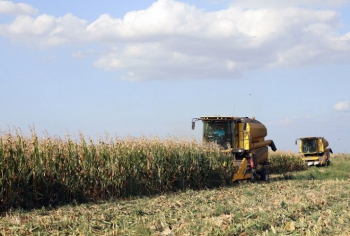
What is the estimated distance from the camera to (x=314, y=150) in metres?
34.8

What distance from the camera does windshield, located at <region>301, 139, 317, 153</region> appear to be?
114 feet

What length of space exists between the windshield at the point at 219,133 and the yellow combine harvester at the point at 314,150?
1580 cm

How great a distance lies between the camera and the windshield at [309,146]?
34844 millimetres

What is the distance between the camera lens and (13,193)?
11500 millimetres

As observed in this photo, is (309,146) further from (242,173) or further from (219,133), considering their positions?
→ (242,173)

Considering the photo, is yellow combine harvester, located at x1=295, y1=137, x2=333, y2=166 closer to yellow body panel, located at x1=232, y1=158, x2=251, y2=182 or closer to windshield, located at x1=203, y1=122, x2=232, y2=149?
windshield, located at x1=203, y1=122, x2=232, y2=149

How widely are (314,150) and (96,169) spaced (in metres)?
24.5

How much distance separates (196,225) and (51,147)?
638cm

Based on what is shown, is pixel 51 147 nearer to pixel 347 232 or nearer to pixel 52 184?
pixel 52 184

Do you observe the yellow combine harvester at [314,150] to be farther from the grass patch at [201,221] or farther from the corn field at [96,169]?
the grass patch at [201,221]

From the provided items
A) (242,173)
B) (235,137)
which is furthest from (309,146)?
(242,173)

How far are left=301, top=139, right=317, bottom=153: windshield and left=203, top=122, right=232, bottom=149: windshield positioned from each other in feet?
55.5

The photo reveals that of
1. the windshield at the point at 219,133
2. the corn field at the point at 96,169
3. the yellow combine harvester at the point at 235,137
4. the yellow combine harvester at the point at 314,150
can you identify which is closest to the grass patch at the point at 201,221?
the corn field at the point at 96,169

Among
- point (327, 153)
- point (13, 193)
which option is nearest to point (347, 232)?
point (13, 193)
